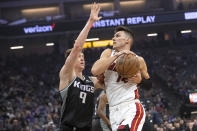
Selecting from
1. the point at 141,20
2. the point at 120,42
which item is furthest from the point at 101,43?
the point at 120,42

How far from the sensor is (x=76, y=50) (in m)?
4.85

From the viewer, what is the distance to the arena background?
64.3 feet

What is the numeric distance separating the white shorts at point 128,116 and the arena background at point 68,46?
11.5 metres

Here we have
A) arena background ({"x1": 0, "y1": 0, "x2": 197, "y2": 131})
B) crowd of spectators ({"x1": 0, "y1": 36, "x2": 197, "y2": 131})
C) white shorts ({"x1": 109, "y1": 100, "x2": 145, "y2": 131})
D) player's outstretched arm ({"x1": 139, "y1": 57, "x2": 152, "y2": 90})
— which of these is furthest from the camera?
arena background ({"x1": 0, "y1": 0, "x2": 197, "y2": 131})

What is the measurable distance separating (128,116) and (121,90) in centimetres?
32

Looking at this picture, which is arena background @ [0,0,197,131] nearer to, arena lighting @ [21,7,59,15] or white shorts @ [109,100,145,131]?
arena lighting @ [21,7,59,15]

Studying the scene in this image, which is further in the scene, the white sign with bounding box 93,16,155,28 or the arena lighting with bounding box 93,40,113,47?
the arena lighting with bounding box 93,40,113,47

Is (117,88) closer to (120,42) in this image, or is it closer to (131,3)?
(120,42)

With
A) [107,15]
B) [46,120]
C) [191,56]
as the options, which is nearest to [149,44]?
[191,56]

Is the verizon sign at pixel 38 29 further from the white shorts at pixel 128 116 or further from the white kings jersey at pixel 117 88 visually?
the white shorts at pixel 128 116

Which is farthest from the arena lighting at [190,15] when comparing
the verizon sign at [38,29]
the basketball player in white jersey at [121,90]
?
the basketball player in white jersey at [121,90]

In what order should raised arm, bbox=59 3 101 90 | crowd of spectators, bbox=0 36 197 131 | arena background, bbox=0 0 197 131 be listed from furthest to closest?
arena background, bbox=0 0 197 131 → crowd of spectators, bbox=0 36 197 131 → raised arm, bbox=59 3 101 90

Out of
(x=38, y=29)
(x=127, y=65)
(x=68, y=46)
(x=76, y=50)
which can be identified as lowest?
(x=68, y=46)

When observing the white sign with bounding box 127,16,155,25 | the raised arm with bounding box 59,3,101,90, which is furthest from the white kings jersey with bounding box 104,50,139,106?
the white sign with bounding box 127,16,155,25
